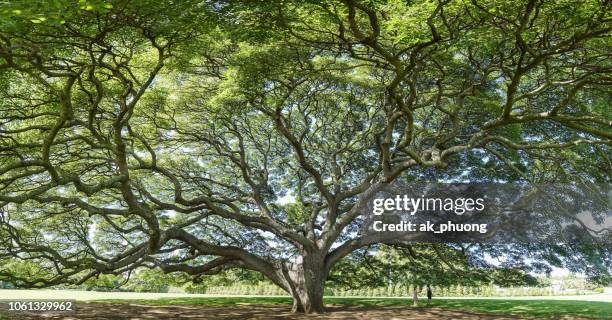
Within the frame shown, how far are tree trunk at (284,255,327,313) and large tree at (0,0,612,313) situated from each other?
0.05m

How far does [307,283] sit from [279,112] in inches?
189

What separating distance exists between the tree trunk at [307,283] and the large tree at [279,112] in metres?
0.05

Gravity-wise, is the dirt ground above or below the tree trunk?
below

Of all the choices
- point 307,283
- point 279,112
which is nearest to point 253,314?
point 307,283

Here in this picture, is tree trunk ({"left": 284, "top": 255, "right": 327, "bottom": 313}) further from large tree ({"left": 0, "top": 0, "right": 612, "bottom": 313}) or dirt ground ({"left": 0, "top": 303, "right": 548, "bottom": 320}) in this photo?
dirt ground ({"left": 0, "top": 303, "right": 548, "bottom": 320})

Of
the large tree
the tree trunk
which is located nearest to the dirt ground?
the tree trunk

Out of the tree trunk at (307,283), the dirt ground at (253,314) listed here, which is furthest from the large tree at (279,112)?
the dirt ground at (253,314)

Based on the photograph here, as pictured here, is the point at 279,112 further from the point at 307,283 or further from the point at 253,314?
the point at 253,314

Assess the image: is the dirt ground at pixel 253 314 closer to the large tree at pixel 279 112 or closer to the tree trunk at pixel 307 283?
the tree trunk at pixel 307 283

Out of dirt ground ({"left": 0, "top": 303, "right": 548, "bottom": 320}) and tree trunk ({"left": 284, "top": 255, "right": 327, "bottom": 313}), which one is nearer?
dirt ground ({"left": 0, "top": 303, "right": 548, "bottom": 320})

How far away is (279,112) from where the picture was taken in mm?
14000

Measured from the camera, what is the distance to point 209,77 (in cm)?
1569

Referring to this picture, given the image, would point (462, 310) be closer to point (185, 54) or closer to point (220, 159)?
point (220, 159)

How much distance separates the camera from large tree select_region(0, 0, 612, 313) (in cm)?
906
